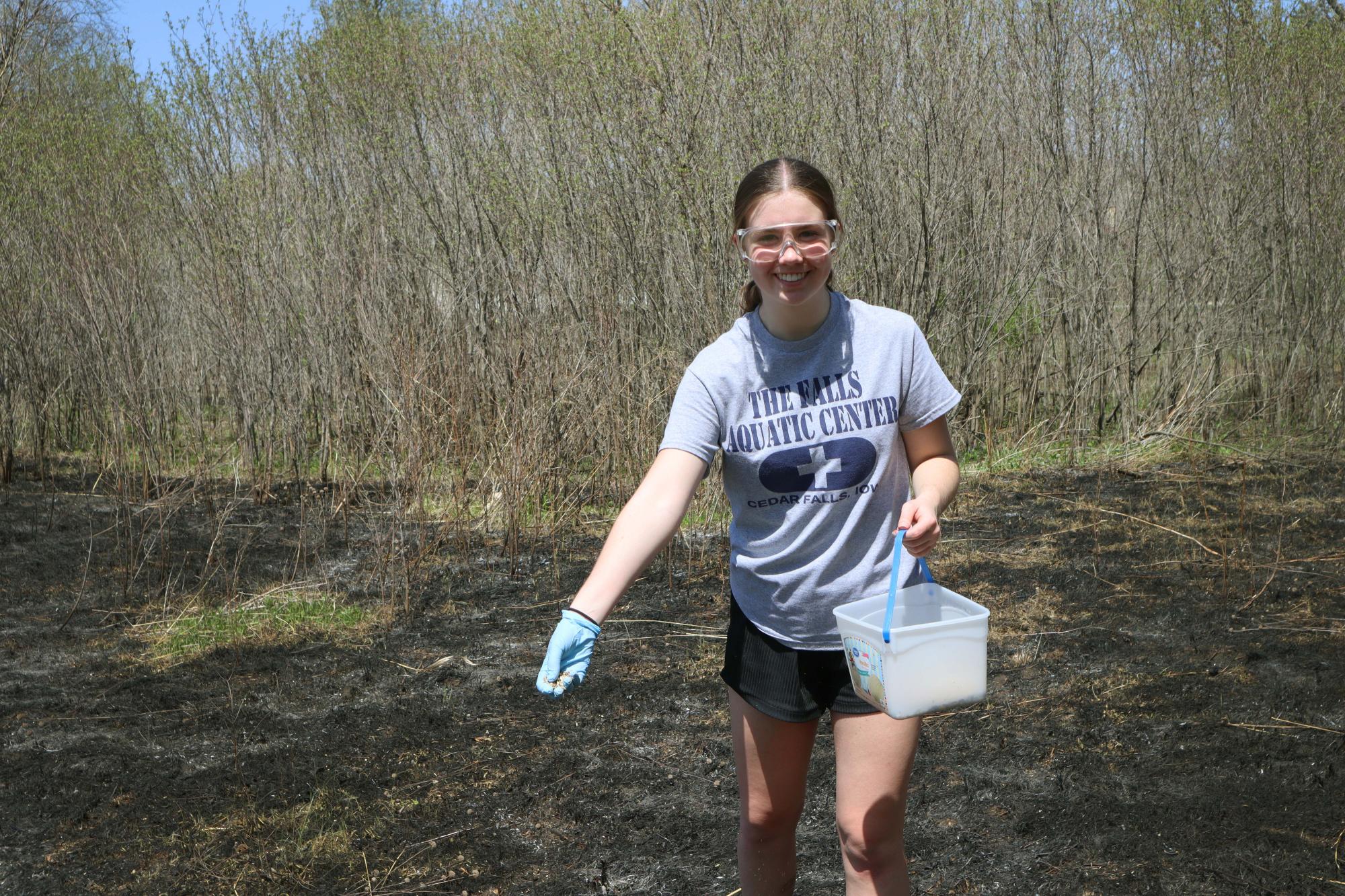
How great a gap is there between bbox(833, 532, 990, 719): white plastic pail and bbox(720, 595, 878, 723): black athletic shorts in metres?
0.08

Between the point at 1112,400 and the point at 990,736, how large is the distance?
668 cm

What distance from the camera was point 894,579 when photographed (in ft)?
6.21

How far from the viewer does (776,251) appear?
1986mm

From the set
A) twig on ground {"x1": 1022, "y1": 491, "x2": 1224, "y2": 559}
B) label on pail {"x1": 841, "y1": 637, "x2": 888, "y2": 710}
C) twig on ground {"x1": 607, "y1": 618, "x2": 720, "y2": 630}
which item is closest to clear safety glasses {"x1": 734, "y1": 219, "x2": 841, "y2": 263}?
label on pail {"x1": 841, "y1": 637, "x2": 888, "y2": 710}

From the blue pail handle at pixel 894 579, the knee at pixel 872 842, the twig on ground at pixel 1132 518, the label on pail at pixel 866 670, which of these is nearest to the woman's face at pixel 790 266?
the blue pail handle at pixel 894 579

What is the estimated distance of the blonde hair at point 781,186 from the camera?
6.67 ft

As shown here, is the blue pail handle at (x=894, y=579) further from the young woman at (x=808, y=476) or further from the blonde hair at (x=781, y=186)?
the blonde hair at (x=781, y=186)

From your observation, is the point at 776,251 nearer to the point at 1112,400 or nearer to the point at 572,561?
the point at 572,561

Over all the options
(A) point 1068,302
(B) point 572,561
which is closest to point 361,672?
(B) point 572,561

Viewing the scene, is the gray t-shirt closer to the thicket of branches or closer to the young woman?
the young woman

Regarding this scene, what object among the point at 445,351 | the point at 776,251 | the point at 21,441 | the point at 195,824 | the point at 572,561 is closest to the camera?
the point at 776,251

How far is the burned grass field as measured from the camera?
3129mm

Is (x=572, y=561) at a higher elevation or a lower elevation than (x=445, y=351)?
lower

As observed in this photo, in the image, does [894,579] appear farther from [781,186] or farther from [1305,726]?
[1305,726]
